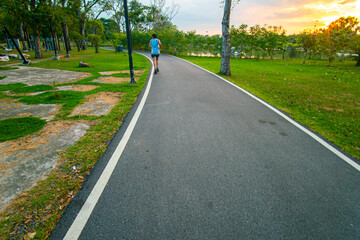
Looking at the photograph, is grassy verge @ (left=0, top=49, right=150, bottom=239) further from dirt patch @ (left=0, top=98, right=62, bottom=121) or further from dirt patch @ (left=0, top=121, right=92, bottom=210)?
dirt patch @ (left=0, top=98, right=62, bottom=121)

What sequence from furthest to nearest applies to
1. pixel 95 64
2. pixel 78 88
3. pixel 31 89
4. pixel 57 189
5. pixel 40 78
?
pixel 95 64, pixel 40 78, pixel 78 88, pixel 31 89, pixel 57 189

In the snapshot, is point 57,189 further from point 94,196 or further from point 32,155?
point 32,155

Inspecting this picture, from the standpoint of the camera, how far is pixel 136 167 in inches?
112

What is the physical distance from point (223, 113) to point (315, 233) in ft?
11.6

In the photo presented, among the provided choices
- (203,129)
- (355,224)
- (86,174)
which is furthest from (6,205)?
(355,224)

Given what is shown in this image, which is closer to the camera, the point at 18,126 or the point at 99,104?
the point at 18,126

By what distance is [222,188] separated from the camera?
246cm

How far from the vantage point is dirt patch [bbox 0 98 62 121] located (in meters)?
4.83

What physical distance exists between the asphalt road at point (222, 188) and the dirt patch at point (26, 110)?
97.7 inches

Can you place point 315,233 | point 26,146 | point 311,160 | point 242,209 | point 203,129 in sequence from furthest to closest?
point 203,129 < point 26,146 < point 311,160 < point 242,209 < point 315,233

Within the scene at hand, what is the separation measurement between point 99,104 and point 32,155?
2884 mm

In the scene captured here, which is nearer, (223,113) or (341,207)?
(341,207)

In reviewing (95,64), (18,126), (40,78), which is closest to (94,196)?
(18,126)

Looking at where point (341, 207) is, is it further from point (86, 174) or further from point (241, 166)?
point (86, 174)
